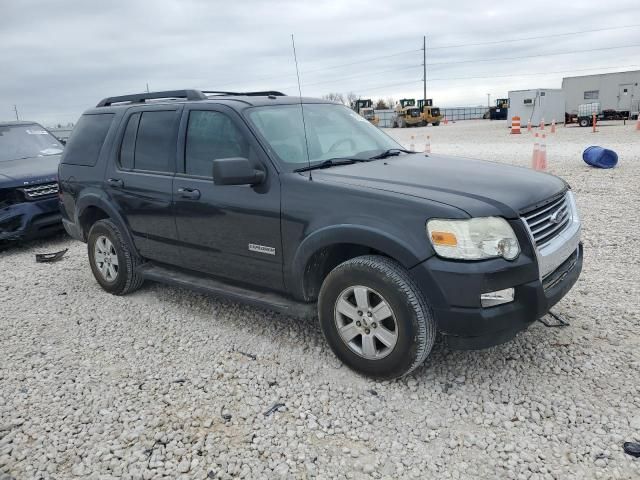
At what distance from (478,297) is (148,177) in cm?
301

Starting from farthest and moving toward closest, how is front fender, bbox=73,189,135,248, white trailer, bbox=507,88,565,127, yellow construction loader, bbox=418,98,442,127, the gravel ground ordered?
1. yellow construction loader, bbox=418,98,442,127
2. white trailer, bbox=507,88,565,127
3. front fender, bbox=73,189,135,248
4. the gravel ground

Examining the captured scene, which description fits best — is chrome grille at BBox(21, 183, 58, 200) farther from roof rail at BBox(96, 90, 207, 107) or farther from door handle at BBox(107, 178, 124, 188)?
door handle at BBox(107, 178, 124, 188)

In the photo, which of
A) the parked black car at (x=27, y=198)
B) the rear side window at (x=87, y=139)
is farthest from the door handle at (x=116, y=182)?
the parked black car at (x=27, y=198)

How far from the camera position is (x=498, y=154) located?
16.5 meters

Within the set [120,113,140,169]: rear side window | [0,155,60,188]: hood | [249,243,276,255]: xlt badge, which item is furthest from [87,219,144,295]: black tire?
[0,155,60,188]: hood

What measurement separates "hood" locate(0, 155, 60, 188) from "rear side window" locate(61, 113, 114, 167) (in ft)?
6.49

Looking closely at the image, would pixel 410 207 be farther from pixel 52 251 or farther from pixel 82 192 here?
pixel 52 251

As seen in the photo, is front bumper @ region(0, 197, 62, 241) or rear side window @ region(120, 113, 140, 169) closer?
rear side window @ region(120, 113, 140, 169)

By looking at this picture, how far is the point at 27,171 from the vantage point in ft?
24.4

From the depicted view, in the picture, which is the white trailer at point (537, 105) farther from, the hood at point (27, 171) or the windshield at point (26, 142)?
the hood at point (27, 171)

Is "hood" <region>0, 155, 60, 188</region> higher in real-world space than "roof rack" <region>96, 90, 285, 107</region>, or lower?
lower

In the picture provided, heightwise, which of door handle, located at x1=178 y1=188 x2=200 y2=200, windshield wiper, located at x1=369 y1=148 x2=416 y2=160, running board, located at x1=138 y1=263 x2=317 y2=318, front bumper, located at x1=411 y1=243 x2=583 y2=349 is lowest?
running board, located at x1=138 y1=263 x2=317 y2=318

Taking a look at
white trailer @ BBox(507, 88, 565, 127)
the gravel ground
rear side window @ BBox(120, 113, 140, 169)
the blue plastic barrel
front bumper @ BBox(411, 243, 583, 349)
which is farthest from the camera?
white trailer @ BBox(507, 88, 565, 127)

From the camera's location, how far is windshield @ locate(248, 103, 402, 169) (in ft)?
12.5
